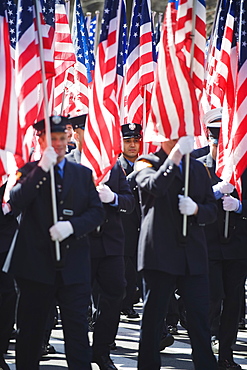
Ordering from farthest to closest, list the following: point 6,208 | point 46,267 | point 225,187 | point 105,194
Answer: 1. point 225,187
2. point 6,208
3. point 105,194
4. point 46,267

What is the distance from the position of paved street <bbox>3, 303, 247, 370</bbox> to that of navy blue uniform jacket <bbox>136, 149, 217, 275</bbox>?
1.61 m

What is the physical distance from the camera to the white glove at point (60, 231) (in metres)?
6.51

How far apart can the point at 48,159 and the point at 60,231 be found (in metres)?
0.54

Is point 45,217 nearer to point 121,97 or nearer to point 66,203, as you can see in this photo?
point 66,203

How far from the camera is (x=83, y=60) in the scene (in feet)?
43.0

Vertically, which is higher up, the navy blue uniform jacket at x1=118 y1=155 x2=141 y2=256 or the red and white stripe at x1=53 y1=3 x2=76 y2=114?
the red and white stripe at x1=53 y1=3 x2=76 y2=114

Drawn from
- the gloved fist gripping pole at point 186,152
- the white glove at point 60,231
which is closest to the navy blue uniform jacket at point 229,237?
the gloved fist gripping pole at point 186,152

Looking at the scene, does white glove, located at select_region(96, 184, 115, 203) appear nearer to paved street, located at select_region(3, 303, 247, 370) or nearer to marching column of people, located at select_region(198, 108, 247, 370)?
marching column of people, located at select_region(198, 108, 247, 370)

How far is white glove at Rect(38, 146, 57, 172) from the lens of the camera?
6.56 metres

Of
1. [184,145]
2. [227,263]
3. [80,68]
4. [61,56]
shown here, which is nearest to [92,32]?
[80,68]

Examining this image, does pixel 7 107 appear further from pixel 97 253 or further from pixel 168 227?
pixel 168 227

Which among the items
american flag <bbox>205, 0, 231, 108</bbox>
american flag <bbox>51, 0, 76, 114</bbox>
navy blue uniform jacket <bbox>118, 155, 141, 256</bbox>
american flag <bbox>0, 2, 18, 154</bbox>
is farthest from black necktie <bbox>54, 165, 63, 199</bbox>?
american flag <bbox>51, 0, 76, 114</bbox>

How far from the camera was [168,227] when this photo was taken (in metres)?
7.00

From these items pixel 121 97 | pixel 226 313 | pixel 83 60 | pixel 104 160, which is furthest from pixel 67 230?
pixel 83 60
